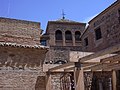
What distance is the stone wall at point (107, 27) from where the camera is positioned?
16.2 m

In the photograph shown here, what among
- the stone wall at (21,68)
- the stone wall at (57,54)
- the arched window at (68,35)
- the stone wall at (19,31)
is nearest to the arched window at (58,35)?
the arched window at (68,35)

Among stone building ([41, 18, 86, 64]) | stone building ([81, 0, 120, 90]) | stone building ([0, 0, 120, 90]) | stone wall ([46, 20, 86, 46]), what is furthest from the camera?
stone wall ([46, 20, 86, 46])

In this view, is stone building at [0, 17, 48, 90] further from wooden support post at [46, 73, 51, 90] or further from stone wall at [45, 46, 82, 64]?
stone wall at [45, 46, 82, 64]

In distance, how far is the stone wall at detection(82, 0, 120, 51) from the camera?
1625 cm

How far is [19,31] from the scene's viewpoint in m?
12.7

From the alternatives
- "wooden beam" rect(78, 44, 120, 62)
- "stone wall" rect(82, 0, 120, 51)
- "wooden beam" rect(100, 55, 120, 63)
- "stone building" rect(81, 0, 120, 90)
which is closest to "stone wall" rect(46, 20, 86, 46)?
"stone building" rect(81, 0, 120, 90)

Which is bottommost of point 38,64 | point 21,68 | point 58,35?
point 21,68

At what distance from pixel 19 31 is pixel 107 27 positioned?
8.27 meters

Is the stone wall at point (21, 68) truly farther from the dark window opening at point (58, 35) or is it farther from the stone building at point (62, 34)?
the dark window opening at point (58, 35)

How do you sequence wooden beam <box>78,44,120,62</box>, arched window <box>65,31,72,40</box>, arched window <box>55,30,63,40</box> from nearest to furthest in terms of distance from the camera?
wooden beam <box>78,44,120,62</box> < arched window <box>55,30,63,40</box> < arched window <box>65,31,72,40</box>

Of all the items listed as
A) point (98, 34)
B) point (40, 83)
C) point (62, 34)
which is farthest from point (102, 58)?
point (62, 34)

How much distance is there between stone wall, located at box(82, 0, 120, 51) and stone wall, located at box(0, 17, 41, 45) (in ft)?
22.2

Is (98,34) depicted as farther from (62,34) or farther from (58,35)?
(58,35)

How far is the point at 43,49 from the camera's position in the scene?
12.1 meters
